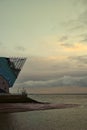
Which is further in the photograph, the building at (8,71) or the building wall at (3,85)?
the building at (8,71)

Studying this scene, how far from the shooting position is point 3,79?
7606 cm

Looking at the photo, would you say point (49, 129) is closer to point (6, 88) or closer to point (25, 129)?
point (25, 129)

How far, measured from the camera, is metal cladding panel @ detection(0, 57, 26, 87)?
75.9 metres

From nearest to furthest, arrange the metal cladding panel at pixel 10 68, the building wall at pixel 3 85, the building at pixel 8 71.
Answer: the building wall at pixel 3 85 < the building at pixel 8 71 < the metal cladding panel at pixel 10 68

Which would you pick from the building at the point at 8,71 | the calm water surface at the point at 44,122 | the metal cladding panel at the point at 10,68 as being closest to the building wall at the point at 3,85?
the building at the point at 8,71

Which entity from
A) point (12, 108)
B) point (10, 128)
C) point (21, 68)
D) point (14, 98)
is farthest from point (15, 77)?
point (10, 128)

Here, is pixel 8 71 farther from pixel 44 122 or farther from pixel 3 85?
pixel 44 122

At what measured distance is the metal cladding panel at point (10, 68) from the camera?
75.9 m

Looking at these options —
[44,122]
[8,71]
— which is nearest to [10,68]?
[8,71]

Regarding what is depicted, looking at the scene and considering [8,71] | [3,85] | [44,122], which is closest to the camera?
[44,122]

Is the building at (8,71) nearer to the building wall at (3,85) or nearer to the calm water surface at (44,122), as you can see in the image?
the building wall at (3,85)

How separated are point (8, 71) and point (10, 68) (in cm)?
141

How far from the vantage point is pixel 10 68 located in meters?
78.5

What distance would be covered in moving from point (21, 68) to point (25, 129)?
50474 mm
